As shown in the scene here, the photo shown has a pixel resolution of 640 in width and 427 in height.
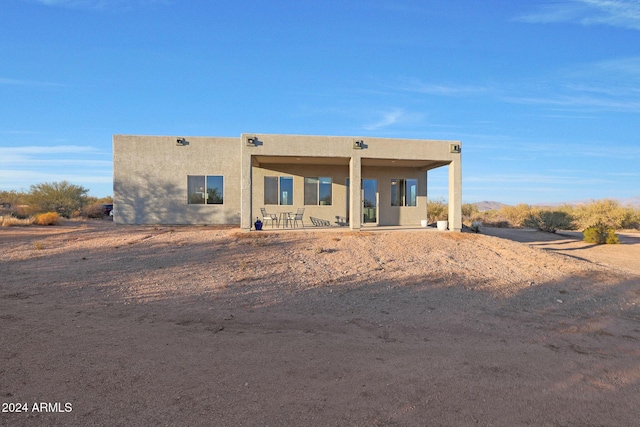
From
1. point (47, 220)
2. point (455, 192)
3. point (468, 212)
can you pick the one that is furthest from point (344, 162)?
point (468, 212)

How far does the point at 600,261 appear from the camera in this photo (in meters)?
14.7

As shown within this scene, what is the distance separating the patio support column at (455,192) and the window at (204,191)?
9797 mm

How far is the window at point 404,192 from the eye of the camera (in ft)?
67.3

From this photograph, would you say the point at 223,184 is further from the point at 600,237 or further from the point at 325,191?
the point at 600,237

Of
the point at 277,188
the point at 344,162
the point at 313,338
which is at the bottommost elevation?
the point at 313,338

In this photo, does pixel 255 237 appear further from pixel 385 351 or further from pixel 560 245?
pixel 560 245

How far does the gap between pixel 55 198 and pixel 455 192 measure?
82.2 feet

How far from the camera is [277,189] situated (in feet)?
63.8

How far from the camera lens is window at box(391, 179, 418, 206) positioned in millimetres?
20516

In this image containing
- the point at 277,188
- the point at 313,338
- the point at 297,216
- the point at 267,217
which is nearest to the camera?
the point at 313,338

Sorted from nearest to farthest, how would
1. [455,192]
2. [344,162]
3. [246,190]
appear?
1. [246,190]
2. [455,192]
3. [344,162]

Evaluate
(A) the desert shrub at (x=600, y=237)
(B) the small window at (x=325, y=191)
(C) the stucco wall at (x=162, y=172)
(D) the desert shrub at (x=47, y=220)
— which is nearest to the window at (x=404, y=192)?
(B) the small window at (x=325, y=191)

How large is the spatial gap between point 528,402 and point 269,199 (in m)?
15.9

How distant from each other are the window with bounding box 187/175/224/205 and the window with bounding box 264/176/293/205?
7.05ft
